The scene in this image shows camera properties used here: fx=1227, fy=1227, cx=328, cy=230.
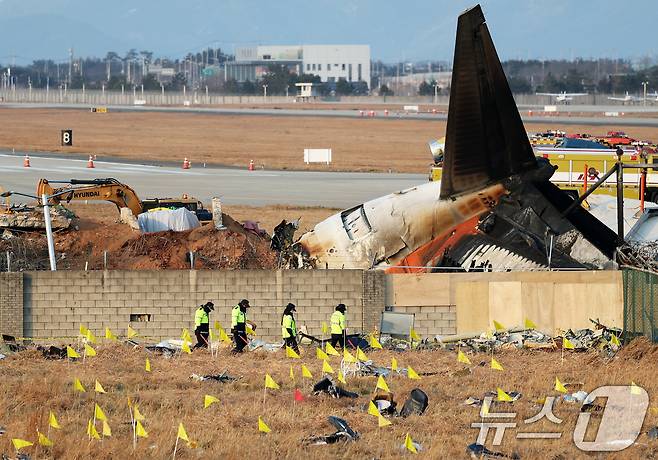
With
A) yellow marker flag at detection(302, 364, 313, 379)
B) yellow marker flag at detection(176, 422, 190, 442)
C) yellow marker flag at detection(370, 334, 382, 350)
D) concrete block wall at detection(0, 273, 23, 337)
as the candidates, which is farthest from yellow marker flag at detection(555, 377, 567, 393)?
concrete block wall at detection(0, 273, 23, 337)

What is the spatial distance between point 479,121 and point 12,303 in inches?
466

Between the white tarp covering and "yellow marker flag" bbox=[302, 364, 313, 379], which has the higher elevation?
the white tarp covering

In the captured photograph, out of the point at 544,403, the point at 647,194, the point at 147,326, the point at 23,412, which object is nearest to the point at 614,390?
the point at 544,403

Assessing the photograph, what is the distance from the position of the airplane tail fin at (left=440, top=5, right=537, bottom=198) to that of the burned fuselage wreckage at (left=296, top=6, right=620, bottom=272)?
0.02 m

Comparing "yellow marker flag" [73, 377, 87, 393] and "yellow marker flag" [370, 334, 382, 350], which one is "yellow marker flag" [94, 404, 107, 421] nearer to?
"yellow marker flag" [73, 377, 87, 393]

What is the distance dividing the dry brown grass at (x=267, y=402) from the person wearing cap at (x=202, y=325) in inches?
23.4

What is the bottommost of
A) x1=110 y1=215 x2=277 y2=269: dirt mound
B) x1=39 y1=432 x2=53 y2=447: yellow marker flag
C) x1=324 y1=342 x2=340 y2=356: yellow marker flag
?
x1=324 y1=342 x2=340 y2=356: yellow marker flag

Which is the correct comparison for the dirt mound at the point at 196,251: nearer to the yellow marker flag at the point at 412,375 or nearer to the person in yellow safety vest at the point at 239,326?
the person in yellow safety vest at the point at 239,326

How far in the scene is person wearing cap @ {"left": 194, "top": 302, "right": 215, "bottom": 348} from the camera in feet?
88.0

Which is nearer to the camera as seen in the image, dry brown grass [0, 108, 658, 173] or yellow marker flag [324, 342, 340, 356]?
yellow marker flag [324, 342, 340, 356]

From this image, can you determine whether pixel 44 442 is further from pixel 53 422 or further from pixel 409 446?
pixel 409 446

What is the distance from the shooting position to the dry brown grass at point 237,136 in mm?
88000

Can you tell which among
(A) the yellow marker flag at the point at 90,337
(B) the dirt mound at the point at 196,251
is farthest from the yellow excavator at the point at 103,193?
(A) the yellow marker flag at the point at 90,337

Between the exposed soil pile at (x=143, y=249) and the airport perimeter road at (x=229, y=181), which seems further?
the airport perimeter road at (x=229, y=181)
